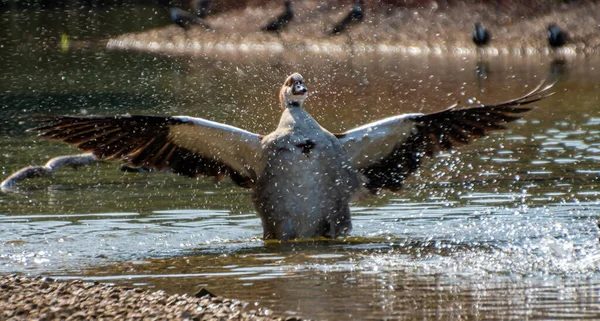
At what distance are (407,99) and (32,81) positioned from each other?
9237 mm

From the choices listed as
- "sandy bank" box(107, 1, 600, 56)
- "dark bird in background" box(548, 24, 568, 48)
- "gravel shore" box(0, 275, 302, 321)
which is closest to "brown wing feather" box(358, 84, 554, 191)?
"gravel shore" box(0, 275, 302, 321)

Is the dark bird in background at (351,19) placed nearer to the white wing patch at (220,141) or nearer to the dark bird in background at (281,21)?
the dark bird in background at (281,21)

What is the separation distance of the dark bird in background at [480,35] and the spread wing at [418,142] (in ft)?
58.2

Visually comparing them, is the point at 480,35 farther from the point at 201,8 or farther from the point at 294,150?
the point at 294,150

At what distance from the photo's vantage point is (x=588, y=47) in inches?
992

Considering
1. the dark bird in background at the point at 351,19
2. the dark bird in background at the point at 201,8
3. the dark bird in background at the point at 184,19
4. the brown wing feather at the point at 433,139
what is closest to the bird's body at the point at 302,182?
the brown wing feather at the point at 433,139

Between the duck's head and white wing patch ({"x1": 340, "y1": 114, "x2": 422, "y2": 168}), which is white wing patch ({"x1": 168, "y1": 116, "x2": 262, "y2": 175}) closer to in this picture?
the duck's head

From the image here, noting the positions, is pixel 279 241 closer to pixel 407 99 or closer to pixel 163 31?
pixel 407 99

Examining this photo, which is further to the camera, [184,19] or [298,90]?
[184,19]

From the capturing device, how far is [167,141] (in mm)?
9289

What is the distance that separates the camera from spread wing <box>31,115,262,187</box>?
9023mm

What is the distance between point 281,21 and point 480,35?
6.75 meters

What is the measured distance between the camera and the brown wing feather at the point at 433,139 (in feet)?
31.2

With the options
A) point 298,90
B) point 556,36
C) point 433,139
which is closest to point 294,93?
point 298,90
